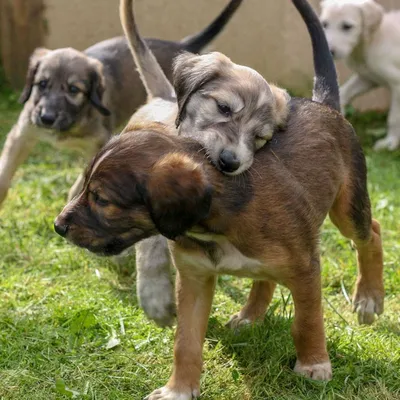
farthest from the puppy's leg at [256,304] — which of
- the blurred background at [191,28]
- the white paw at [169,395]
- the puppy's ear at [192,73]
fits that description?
the blurred background at [191,28]

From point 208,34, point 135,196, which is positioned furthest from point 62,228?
point 208,34

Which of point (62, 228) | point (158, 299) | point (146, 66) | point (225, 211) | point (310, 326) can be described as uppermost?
point (225, 211)

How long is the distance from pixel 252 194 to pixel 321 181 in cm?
53

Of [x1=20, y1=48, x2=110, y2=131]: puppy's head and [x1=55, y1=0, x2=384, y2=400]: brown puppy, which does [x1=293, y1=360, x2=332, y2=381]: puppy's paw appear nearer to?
[x1=55, y1=0, x2=384, y2=400]: brown puppy

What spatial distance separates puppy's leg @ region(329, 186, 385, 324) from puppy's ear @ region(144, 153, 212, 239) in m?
1.26

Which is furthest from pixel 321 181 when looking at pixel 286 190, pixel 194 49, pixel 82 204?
pixel 194 49

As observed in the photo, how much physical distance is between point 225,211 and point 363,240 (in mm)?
1305

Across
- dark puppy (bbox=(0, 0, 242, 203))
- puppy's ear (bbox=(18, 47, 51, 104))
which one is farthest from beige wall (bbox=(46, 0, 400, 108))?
puppy's ear (bbox=(18, 47, 51, 104))

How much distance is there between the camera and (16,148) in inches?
239

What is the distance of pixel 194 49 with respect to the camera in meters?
6.87

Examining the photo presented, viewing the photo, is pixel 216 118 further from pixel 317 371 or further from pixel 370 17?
pixel 370 17

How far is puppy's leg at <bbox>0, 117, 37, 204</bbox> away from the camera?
5961mm

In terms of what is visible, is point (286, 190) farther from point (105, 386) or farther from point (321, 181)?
point (105, 386)

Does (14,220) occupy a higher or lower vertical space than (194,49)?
lower
